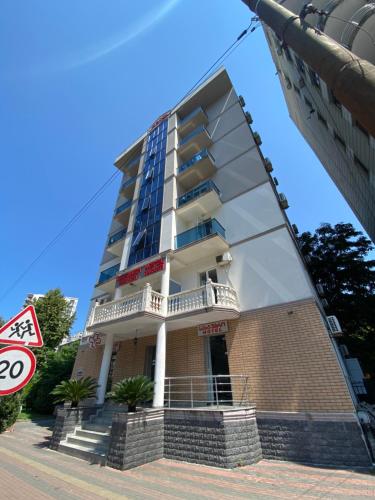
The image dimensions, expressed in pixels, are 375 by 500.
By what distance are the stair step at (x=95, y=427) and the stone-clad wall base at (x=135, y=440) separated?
6.36 ft

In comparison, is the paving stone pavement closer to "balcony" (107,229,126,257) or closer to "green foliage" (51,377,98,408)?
"green foliage" (51,377,98,408)

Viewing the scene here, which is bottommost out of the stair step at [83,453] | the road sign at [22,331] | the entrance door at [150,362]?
the stair step at [83,453]

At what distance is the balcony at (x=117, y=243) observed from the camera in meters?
16.6

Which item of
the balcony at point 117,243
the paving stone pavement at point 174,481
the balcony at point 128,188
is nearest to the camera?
the paving stone pavement at point 174,481

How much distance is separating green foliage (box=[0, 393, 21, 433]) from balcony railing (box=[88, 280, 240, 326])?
697 cm

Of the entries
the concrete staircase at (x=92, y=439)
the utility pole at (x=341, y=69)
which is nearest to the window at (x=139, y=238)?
the concrete staircase at (x=92, y=439)

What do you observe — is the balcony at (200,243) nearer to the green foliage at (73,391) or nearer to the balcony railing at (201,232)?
the balcony railing at (201,232)

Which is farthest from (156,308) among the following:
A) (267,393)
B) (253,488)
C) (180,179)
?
(180,179)

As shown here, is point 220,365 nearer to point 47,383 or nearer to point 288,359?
point 288,359

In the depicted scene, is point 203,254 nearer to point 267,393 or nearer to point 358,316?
point 267,393

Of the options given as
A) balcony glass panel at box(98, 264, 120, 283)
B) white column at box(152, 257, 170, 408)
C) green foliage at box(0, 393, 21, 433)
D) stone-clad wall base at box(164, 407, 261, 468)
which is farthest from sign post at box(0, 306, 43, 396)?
balcony glass panel at box(98, 264, 120, 283)

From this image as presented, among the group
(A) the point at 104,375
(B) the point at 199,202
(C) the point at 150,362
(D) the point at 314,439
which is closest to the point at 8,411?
(A) the point at 104,375

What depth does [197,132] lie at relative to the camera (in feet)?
54.3

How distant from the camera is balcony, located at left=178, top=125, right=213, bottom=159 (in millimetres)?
16375
